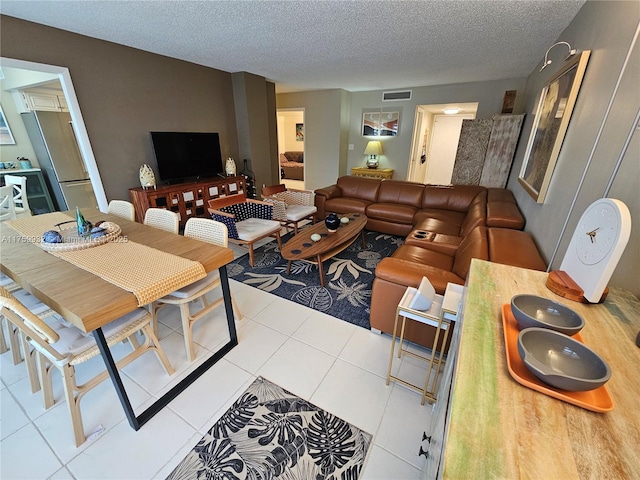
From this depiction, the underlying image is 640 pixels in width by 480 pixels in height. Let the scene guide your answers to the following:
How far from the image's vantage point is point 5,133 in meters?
4.05

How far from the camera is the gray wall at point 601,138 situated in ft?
3.30

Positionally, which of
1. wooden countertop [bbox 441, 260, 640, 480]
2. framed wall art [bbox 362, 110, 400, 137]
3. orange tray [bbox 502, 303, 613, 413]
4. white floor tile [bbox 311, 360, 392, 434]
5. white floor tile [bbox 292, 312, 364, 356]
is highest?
framed wall art [bbox 362, 110, 400, 137]

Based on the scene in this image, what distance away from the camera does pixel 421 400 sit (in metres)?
1.54

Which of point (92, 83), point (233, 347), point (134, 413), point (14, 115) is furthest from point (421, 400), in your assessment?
point (14, 115)

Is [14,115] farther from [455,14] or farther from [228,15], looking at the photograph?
[455,14]

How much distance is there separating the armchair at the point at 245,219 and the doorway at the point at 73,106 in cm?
150

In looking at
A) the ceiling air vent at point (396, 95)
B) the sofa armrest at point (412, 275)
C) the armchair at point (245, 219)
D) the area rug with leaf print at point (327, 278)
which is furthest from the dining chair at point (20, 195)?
the ceiling air vent at point (396, 95)

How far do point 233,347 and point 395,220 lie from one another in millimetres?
2890

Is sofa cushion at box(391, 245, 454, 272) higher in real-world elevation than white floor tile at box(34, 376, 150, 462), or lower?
higher

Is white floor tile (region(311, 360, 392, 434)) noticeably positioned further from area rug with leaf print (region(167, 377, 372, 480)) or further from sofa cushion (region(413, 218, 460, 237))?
sofa cushion (region(413, 218, 460, 237))

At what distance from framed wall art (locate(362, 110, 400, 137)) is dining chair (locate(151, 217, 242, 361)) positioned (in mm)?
5233

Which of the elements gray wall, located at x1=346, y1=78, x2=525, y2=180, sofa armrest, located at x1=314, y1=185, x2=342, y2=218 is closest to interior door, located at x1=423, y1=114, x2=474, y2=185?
gray wall, located at x1=346, y1=78, x2=525, y2=180

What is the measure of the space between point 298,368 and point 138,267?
116 cm

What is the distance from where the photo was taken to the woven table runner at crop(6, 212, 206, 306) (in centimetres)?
127
